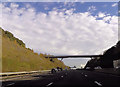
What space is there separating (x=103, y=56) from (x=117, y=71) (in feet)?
248

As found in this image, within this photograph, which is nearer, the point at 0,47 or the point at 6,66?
the point at 6,66

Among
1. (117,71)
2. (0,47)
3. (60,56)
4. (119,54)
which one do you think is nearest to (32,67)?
(0,47)

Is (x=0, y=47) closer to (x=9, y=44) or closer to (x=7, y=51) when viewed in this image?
(x=7, y=51)

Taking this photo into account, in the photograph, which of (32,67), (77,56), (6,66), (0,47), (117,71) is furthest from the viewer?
(77,56)

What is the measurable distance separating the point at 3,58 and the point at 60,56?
143 ft

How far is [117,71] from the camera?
78.0 feet

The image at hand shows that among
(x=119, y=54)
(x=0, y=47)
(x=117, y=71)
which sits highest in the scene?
(x=0, y=47)

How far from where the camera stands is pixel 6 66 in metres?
63.4

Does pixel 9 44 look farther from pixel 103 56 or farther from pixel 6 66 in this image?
pixel 103 56

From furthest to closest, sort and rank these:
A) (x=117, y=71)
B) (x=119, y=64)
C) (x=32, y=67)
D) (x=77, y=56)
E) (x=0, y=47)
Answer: (x=77, y=56), (x=32, y=67), (x=0, y=47), (x=119, y=64), (x=117, y=71)

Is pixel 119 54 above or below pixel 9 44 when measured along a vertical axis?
below

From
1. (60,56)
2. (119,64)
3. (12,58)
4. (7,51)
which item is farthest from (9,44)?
(119,64)

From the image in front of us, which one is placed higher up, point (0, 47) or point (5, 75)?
point (0, 47)

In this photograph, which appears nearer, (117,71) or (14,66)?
(117,71)
